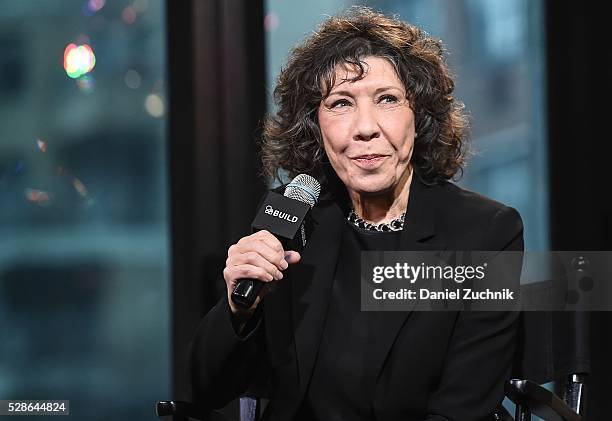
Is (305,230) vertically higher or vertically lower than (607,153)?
lower

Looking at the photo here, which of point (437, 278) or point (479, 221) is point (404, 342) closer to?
point (437, 278)

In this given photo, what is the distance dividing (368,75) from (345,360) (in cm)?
51

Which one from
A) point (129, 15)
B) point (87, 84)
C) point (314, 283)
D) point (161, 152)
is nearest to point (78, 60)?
point (87, 84)

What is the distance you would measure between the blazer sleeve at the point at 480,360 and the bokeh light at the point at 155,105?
→ 123 cm

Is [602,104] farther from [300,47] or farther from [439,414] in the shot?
[439,414]

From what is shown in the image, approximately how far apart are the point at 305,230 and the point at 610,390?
1334 mm

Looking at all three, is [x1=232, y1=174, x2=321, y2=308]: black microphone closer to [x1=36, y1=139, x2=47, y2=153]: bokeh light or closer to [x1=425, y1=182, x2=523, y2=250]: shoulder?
[x1=425, y1=182, x2=523, y2=250]: shoulder

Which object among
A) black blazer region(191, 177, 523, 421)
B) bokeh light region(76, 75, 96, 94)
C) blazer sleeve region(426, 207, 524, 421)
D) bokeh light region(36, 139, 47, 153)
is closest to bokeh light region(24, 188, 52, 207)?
bokeh light region(36, 139, 47, 153)

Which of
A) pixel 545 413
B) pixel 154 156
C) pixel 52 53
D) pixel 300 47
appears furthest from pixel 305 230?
pixel 52 53

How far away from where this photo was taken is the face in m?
1.54

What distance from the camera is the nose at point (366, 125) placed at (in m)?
1.53

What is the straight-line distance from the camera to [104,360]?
248 cm

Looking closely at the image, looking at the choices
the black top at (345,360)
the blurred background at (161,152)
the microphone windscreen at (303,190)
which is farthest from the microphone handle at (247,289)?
the blurred background at (161,152)

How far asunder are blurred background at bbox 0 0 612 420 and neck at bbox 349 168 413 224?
2.78 ft
